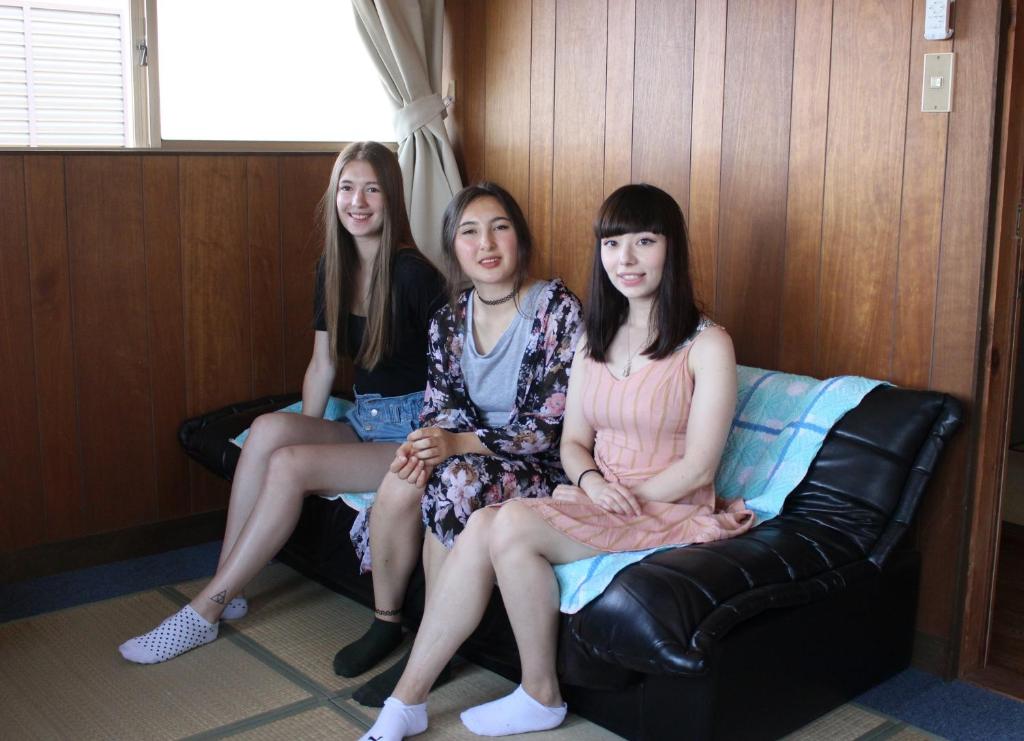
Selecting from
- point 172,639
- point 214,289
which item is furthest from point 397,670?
point 214,289

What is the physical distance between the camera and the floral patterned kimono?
2.33 meters

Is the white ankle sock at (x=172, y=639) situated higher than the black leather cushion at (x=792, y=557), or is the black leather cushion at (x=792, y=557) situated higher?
the black leather cushion at (x=792, y=557)

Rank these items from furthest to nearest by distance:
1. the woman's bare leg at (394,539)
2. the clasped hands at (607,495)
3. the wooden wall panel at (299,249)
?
1. the wooden wall panel at (299,249)
2. the woman's bare leg at (394,539)
3. the clasped hands at (607,495)

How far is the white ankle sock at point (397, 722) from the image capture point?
6.96 ft

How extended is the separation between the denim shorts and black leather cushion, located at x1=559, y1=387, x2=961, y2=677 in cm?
88

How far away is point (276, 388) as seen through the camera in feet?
11.3

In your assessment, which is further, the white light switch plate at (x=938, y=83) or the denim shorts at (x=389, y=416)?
the denim shorts at (x=389, y=416)

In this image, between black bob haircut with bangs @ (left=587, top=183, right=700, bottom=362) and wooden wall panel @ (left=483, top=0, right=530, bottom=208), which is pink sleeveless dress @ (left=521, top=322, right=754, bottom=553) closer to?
black bob haircut with bangs @ (left=587, top=183, right=700, bottom=362)

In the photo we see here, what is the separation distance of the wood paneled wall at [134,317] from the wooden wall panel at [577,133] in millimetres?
746

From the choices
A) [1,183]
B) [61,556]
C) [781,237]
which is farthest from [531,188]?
[61,556]

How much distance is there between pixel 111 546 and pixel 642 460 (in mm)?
1683

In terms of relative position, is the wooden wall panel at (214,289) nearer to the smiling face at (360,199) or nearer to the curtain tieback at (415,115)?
the curtain tieback at (415,115)

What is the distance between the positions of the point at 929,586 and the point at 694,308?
0.84 meters

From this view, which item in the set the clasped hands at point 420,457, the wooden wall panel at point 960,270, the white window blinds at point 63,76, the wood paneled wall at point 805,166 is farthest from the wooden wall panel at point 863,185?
the white window blinds at point 63,76
